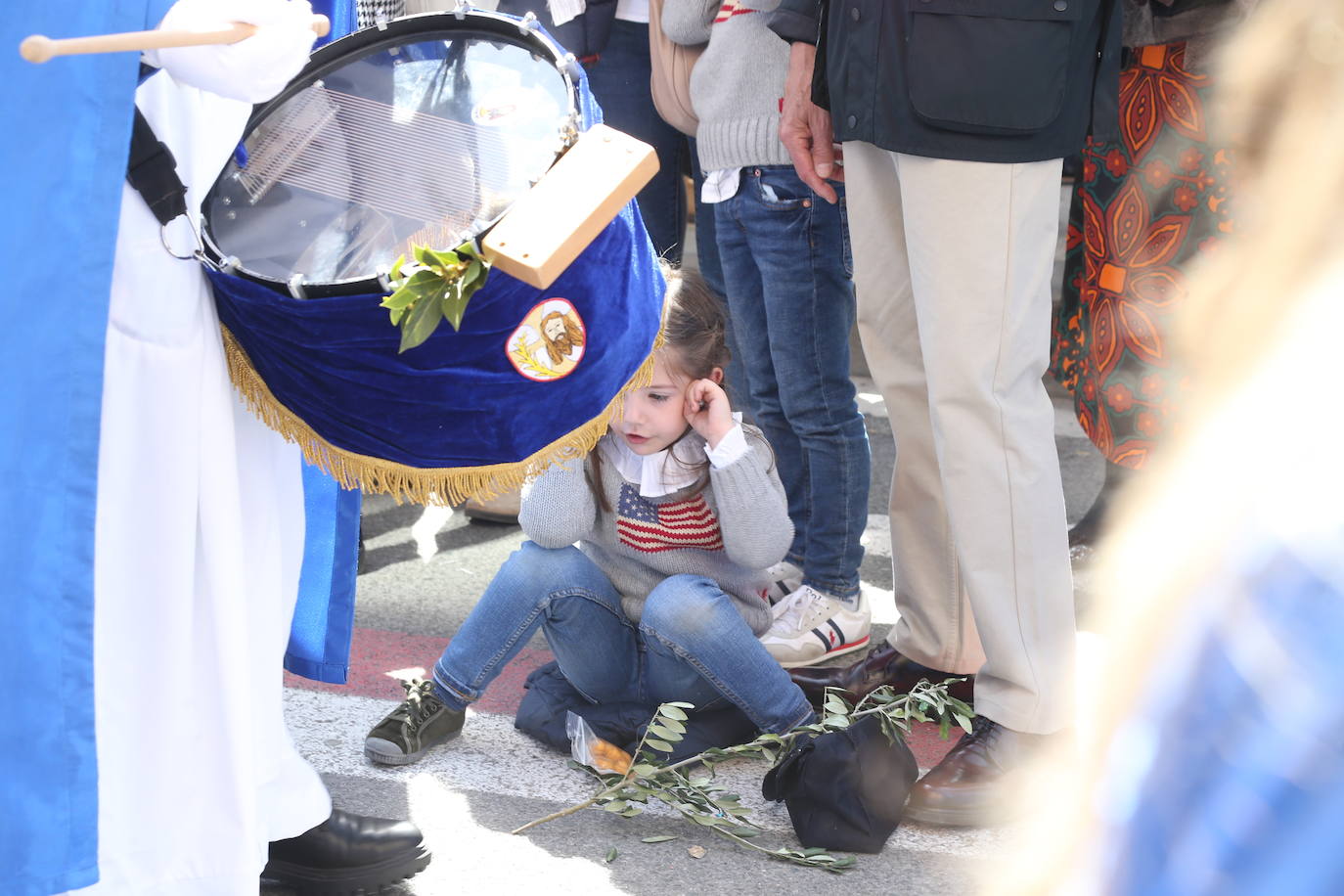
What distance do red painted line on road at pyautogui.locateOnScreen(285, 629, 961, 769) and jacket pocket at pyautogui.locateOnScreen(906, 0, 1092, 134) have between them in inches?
49.7

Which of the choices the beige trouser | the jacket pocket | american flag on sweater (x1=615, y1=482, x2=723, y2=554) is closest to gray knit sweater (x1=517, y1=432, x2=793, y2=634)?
american flag on sweater (x1=615, y1=482, x2=723, y2=554)

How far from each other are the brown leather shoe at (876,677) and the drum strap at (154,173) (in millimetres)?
1677

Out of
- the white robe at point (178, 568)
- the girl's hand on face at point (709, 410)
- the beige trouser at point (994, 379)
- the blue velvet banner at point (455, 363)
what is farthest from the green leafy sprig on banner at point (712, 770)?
the blue velvet banner at point (455, 363)

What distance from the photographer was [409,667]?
3.31 m

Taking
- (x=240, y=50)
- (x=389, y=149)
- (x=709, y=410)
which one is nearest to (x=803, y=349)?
(x=709, y=410)

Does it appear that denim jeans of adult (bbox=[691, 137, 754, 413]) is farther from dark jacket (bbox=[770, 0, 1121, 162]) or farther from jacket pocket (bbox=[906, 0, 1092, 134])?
jacket pocket (bbox=[906, 0, 1092, 134])

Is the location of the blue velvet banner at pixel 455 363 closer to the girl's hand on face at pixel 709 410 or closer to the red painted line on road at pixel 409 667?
the girl's hand on face at pixel 709 410

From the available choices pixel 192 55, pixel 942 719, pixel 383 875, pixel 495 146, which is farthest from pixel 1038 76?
pixel 383 875

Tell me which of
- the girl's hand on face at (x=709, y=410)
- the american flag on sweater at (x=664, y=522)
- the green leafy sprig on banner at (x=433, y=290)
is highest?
the green leafy sprig on banner at (x=433, y=290)

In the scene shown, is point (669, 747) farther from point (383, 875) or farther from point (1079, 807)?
point (1079, 807)

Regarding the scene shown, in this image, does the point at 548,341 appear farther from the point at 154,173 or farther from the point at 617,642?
the point at 617,642

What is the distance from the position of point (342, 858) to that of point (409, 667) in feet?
3.34

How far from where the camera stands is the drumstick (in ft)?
4.62

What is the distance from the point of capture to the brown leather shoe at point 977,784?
8.45ft
